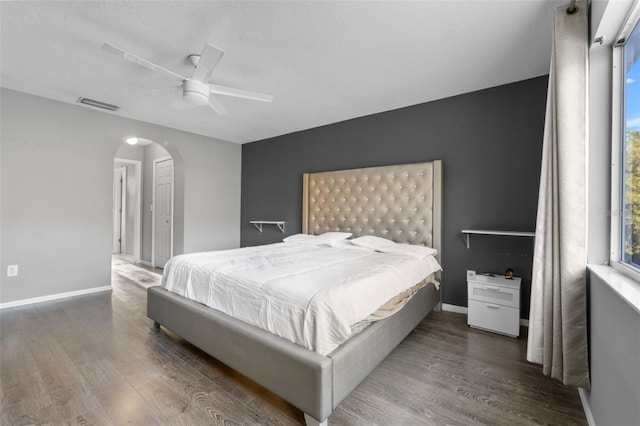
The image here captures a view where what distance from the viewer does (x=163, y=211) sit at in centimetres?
554

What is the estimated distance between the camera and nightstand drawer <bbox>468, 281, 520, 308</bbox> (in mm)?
2599

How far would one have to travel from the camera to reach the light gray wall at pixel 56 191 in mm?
3246

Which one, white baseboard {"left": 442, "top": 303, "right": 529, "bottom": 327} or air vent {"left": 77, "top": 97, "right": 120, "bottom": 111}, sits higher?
air vent {"left": 77, "top": 97, "right": 120, "bottom": 111}

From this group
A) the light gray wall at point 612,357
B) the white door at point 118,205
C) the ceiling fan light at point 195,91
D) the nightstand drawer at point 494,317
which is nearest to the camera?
the light gray wall at point 612,357

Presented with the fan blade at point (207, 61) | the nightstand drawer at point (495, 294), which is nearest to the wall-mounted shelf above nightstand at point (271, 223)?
the fan blade at point (207, 61)

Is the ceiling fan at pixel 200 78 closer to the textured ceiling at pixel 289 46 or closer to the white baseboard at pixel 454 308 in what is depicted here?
the textured ceiling at pixel 289 46

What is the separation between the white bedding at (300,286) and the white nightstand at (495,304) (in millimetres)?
472

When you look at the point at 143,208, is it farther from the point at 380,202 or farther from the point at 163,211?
the point at 380,202

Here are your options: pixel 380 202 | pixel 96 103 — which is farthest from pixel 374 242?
pixel 96 103

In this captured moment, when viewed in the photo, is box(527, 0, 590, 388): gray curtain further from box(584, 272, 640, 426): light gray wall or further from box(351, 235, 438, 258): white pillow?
box(351, 235, 438, 258): white pillow

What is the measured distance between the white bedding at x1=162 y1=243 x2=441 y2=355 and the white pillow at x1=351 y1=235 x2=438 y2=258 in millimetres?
89

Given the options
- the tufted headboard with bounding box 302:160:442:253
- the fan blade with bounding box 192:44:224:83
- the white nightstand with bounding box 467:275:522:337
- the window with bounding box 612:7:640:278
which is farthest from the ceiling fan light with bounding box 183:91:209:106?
the white nightstand with bounding box 467:275:522:337

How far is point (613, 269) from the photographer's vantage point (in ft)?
4.82

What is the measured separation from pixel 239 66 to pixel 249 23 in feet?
2.04
